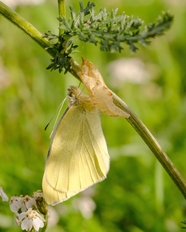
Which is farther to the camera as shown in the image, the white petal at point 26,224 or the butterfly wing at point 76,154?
the butterfly wing at point 76,154

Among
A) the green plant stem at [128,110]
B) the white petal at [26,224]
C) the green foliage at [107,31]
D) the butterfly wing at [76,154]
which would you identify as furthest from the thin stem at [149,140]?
the white petal at [26,224]

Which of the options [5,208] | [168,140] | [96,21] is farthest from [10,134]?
[96,21]

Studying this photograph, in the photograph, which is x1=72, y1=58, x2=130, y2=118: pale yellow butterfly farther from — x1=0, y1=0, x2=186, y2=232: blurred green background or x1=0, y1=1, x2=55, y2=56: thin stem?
x1=0, y1=0, x2=186, y2=232: blurred green background

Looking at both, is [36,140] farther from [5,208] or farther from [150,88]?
[150,88]

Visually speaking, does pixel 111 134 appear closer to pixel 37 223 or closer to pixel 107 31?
pixel 37 223

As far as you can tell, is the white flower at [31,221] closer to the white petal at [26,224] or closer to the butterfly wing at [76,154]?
the white petal at [26,224]
